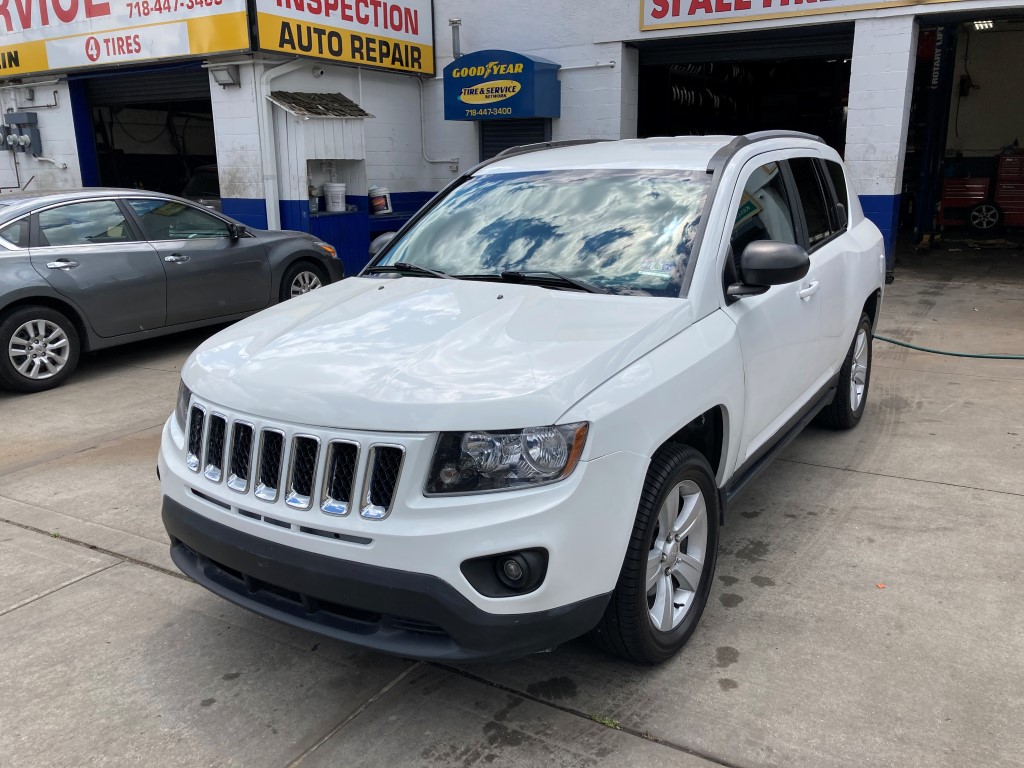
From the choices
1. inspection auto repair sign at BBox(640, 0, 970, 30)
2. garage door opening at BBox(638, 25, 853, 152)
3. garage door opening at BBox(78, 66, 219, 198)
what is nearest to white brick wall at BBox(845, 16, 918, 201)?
inspection auto repair sign at BBox(640, 0, 970, 30)

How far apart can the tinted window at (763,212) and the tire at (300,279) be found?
5628mm

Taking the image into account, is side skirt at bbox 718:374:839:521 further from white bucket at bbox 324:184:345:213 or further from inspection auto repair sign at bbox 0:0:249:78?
inspection auto repair sign at bbox 0:0:249:78

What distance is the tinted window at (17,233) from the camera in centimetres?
673

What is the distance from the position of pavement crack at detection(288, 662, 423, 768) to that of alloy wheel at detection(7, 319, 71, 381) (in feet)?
17.2

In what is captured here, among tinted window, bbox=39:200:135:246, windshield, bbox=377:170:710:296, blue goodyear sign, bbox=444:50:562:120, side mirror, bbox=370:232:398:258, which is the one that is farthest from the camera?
blue goodyear sign, bbox=444:50:562:120

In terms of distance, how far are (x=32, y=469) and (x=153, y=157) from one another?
14.3 meters

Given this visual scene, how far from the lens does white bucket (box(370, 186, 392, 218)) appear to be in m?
12.6

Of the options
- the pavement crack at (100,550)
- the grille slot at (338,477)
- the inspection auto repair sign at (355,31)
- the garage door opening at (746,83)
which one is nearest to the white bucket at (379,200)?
the inspection auto repair sign at (355,31)

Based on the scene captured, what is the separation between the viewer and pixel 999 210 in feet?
54.2

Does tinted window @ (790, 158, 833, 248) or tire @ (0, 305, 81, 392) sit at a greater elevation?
tinted window @ (790, 158, 833, 248)

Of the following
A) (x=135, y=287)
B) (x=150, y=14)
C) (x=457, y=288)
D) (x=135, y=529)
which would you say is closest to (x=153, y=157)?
(x=150, y=14)

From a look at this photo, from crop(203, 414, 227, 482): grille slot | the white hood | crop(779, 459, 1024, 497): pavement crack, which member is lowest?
crop(779, 459, 1024, 497): pavement crack

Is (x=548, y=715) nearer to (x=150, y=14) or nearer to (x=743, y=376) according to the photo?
(x=743, y=376)

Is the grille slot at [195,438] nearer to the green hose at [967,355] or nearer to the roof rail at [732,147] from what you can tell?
the roof rail at [732,147]
